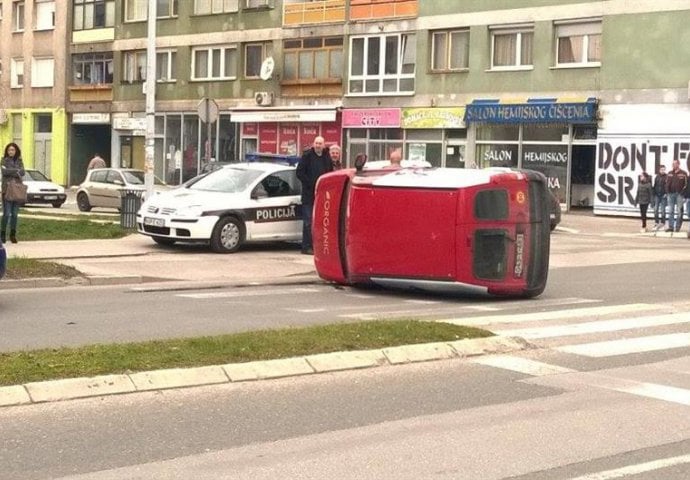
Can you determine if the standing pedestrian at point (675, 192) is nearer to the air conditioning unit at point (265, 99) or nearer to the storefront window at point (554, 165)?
the storefront window at point (554, 165)

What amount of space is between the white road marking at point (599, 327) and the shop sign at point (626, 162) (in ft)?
74.2

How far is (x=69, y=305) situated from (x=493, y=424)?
21.2 feet

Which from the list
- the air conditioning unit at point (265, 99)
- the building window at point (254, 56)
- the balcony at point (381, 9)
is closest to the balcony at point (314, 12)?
the balcony at point (381, 9)

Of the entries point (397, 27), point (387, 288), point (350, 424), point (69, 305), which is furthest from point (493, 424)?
→ point (397, 27)

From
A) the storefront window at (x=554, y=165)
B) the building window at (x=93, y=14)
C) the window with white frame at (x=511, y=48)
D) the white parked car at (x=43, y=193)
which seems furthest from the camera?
the building window at (x=93, y=14)

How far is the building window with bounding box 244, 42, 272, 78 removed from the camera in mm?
45844

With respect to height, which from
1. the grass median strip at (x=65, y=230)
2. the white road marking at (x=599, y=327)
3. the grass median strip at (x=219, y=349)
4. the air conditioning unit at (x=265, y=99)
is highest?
the air conditioning unit at (x=265, y=99)

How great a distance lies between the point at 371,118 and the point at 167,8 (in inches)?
513

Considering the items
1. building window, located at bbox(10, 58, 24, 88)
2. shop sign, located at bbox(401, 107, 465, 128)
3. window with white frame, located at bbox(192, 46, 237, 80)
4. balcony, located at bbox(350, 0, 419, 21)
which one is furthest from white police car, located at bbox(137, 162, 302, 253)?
building window, located at bbox(10, 58, 24, 88)

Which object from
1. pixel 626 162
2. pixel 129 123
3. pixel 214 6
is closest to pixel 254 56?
pixel 214 6

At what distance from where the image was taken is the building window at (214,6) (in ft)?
154

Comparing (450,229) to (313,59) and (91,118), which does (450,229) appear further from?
(91,118)

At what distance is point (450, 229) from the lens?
44.0 ft

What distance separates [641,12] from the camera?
114 ft
